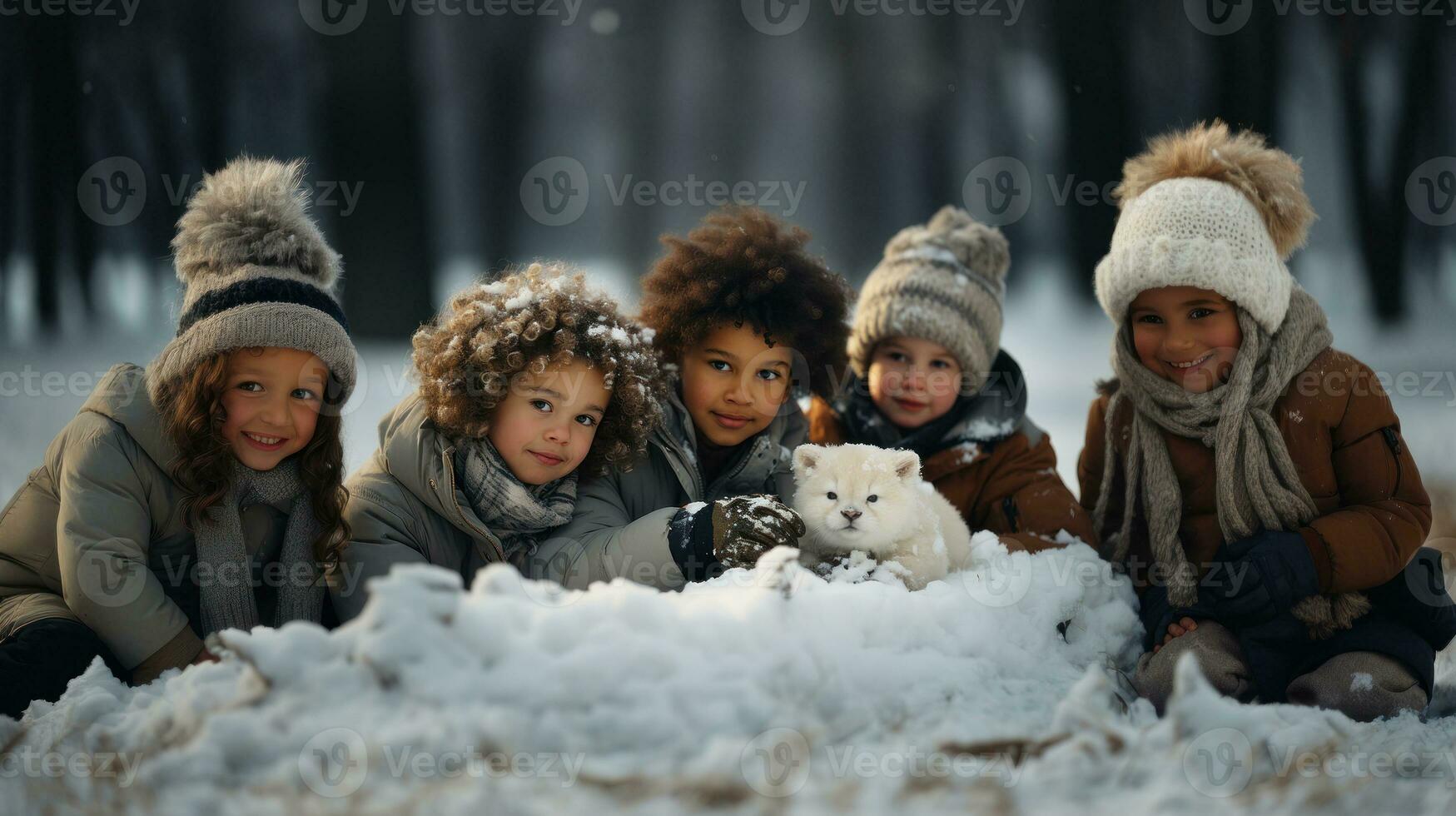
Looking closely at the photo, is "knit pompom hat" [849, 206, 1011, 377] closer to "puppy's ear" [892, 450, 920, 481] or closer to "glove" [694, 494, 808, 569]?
"puppy's ear" [892, 450, 920, 481]

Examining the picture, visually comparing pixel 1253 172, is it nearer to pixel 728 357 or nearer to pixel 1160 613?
Result: pixel 1160 613

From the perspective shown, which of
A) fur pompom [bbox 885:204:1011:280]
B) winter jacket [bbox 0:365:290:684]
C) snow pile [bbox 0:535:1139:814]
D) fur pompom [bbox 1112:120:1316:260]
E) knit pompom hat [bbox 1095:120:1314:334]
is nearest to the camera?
snow pile [bbox 0:535:1139:814]

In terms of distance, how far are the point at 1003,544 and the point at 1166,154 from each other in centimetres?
134

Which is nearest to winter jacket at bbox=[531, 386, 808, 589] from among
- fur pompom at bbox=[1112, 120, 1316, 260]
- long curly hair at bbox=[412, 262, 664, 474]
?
long curly hair at bbox=[412, 262, 664, 474]

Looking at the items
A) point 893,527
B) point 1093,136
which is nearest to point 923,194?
point 1093,136

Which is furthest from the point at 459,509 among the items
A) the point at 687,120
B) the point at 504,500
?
the point at 687,120

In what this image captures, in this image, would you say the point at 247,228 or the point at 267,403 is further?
the point at 247,228

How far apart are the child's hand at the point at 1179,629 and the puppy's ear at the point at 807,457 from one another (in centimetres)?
106

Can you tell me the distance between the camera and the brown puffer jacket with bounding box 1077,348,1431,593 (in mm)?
2277

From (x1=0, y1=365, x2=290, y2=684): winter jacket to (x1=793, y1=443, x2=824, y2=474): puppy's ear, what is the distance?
4.93 ft

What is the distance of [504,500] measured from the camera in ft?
7.72

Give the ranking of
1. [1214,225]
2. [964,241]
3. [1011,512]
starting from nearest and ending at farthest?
[1214,225]
[1011,512]
[964,241]

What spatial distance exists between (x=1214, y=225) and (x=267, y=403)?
267cm

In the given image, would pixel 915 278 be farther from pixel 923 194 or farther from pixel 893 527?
pixel 923 194
